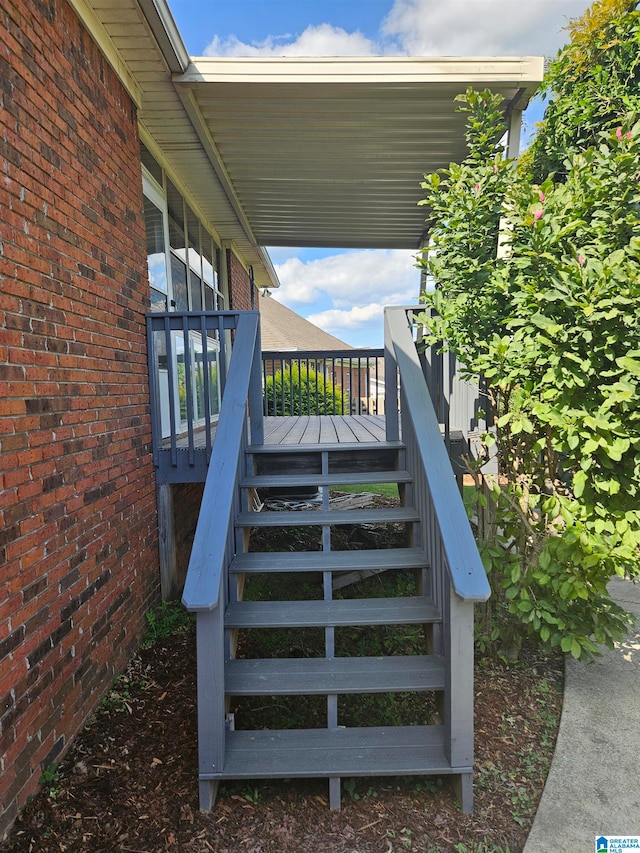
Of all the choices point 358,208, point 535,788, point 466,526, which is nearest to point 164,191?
point 358,208

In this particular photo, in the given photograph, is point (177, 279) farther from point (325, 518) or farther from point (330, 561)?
point (330, 561)

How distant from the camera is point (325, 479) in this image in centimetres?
344

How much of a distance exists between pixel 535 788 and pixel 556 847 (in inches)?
13.3

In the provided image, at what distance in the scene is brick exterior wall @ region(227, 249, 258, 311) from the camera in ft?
Result: 27.4

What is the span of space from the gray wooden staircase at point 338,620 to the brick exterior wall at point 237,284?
5088mm

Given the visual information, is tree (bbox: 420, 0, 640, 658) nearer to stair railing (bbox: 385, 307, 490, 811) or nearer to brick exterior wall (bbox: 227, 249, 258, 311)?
stair railing (bbox: 385, 307, 490, 811)

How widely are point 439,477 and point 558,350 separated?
80 cm

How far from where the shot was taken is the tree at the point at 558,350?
2271 millimetres

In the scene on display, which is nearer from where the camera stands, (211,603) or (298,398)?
(211,603)

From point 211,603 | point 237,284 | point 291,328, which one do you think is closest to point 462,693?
point 211,603

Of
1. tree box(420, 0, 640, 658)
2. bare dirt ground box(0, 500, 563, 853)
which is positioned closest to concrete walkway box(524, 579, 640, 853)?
bare dirt ground box(0, 500, 563, 853)

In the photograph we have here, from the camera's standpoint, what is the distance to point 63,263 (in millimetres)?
2578

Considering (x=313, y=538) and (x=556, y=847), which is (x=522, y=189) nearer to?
(x=556, y=847)

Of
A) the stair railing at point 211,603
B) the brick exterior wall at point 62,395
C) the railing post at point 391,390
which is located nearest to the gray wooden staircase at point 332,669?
the stair railing at point 211,603
